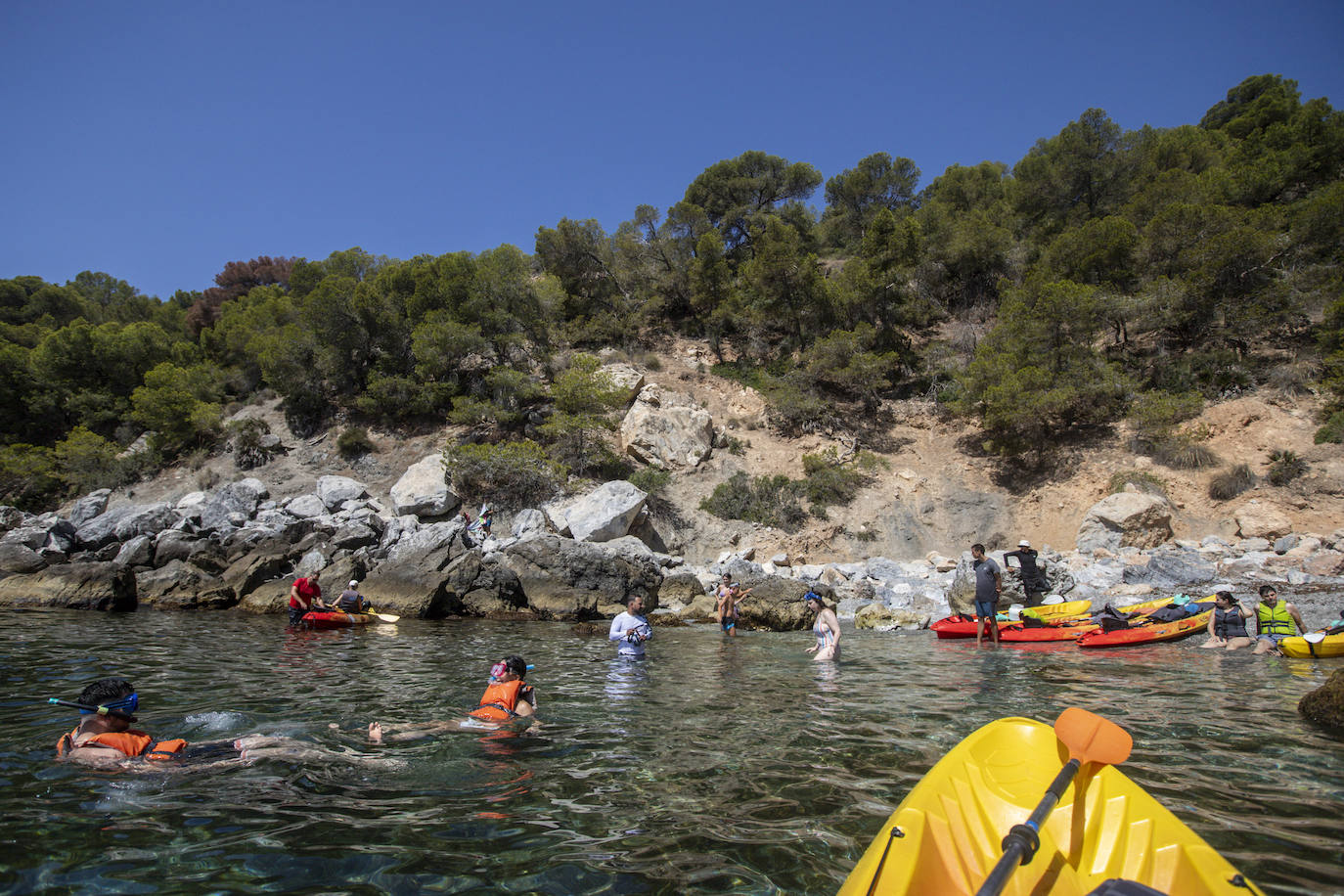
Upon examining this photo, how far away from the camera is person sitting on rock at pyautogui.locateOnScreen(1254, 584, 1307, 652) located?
891 centimetres

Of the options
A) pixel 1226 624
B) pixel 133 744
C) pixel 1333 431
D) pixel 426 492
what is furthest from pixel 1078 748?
pixel 426 492

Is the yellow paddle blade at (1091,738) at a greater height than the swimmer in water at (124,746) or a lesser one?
greater

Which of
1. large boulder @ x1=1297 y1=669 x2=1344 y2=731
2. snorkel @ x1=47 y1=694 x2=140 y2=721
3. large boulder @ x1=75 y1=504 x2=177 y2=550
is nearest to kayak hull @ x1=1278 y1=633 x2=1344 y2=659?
large boulder @ x1=1297 y1=669 x2=1344 y2=731

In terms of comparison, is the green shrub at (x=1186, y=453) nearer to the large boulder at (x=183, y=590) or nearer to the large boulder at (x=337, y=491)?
the large boulder at (x=183, y=590)

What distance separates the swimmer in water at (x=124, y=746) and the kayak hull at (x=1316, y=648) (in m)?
11.6

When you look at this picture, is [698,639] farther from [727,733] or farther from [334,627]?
[334,627]

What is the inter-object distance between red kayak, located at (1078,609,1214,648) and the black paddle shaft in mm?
9257

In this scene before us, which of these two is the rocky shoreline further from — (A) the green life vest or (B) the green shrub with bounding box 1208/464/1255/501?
(A) the green life vest

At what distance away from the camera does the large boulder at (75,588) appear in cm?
1495

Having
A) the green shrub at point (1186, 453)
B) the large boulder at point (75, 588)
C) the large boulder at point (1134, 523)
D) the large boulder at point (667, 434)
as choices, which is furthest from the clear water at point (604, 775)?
the large boulder at point (667, 434)

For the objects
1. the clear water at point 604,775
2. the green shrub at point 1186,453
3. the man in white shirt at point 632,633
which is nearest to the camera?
the clear water at point 604,775

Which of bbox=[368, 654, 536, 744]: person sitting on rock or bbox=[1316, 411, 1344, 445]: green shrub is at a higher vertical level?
bbox=[1316, 411, 1344, 445]: green shrub

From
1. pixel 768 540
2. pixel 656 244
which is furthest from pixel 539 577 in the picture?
pixel 656 244

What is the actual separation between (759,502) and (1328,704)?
19.1 m
